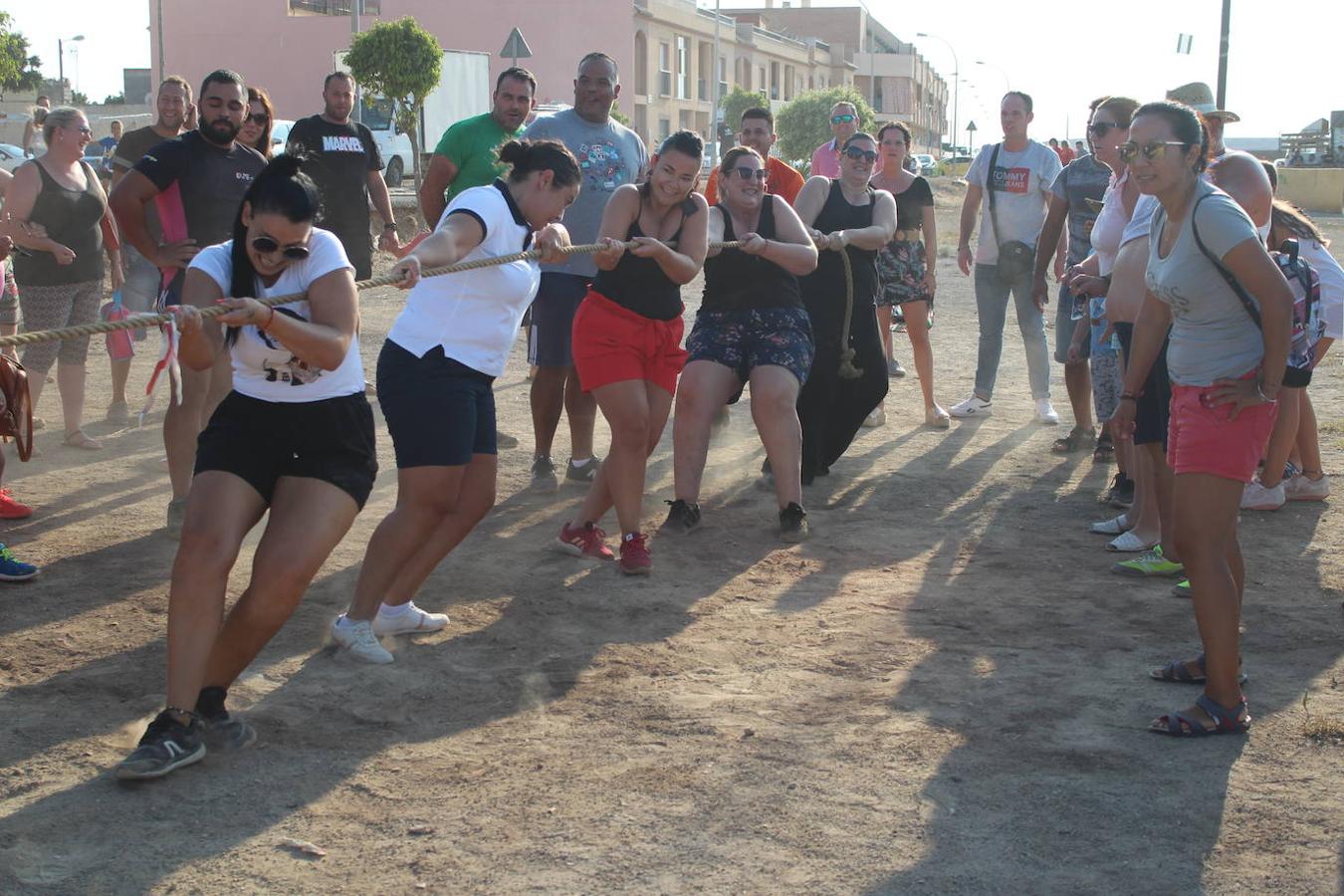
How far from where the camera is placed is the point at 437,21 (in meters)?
53.9

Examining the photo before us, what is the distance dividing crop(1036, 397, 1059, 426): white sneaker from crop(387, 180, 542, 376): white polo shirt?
17.3 ft

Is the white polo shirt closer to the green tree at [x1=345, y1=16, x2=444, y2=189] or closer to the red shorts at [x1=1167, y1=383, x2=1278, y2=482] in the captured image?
the red shorts at [x1=1167, y1=383, x2=1278, y2=482]

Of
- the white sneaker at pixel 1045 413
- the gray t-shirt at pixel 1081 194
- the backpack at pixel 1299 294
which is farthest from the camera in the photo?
the white sneaker at pixel 1045 413

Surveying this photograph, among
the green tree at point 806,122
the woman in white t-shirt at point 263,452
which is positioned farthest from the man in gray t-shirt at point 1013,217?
the green tree at point 806,122

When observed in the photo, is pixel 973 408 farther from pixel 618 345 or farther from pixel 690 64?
pixel 690 64

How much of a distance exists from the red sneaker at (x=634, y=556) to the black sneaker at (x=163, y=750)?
224 centimetres

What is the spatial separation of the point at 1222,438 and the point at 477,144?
4.62 m

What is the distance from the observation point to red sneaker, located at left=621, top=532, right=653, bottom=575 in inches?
225

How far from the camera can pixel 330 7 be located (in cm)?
5394

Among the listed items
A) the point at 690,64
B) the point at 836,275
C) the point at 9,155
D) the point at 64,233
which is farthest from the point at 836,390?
the point at 690,64

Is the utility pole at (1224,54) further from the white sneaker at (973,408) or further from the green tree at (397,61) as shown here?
the white sneaker at (973,408)

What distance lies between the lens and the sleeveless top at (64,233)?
24.8 feet

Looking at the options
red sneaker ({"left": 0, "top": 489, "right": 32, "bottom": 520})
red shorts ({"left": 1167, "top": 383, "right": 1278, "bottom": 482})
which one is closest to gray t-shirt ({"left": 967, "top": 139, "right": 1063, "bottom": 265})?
red shorts ({"left": 1167, "top": 383, "right": 1278, "bottom": 482})

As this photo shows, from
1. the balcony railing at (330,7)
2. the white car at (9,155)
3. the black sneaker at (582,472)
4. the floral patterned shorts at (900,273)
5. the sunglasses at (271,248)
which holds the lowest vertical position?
the black sneaker at (582,472)
